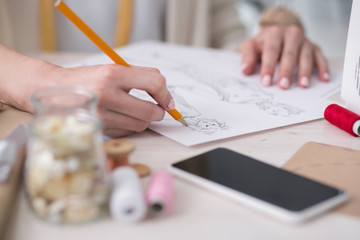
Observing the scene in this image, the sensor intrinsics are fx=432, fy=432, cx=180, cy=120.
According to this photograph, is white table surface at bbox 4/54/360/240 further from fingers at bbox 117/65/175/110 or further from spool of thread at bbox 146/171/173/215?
fingers at bbox 117/65/175/110

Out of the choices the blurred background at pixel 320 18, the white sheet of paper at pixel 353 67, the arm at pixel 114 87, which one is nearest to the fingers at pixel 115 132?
the arm at pixel 114 87

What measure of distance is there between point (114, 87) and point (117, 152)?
0.13 meters

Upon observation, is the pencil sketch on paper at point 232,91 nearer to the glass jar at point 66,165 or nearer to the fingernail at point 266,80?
the fingernail at point 266,80

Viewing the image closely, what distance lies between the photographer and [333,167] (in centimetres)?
47

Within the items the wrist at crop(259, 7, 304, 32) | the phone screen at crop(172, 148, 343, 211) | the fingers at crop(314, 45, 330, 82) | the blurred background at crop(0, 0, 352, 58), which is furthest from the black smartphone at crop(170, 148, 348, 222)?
the blurred background at crop(0, 0, 352, 58)

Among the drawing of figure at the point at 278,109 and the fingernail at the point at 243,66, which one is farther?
the fingernail at the point at 243,66

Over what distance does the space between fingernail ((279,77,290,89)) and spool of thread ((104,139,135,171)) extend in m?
0.43

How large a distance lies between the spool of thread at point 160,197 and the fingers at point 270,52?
0.45m

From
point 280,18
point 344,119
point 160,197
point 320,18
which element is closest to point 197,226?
point 160,197

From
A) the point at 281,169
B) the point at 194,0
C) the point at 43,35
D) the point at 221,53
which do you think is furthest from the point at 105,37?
the point at 281,169

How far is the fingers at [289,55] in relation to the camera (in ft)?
2.60

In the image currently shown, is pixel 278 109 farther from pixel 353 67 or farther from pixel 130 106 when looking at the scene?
pixel 130 106

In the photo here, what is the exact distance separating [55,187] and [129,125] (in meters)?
0.20

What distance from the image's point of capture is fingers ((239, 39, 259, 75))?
0.86 m
